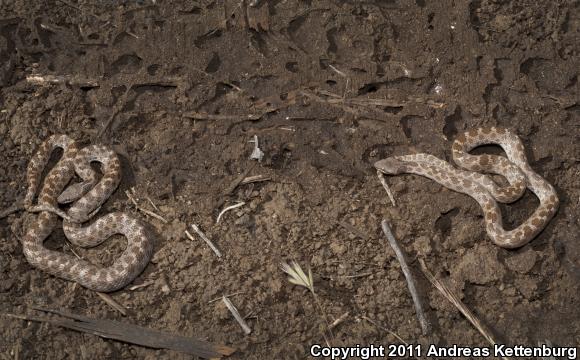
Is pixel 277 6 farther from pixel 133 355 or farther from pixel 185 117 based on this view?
pixel 133 355

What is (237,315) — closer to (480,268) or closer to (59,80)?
(480,268)

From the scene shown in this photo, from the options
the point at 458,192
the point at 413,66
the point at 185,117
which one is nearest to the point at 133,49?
the point at 185,117

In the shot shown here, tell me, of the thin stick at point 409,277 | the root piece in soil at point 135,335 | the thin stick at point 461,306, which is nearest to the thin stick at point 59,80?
the root piece in soil at point 135,335

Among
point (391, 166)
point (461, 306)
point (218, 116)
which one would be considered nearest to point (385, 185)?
point (391, 166)

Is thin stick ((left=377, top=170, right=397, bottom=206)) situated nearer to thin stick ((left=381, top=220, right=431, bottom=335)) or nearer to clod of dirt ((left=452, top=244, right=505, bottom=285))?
thin stick ((left=381, top=220, right=431, bottom=335))

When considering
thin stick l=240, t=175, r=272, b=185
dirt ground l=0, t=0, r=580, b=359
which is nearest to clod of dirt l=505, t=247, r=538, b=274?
dirt ground l=0, t=0, r=580, b=359
